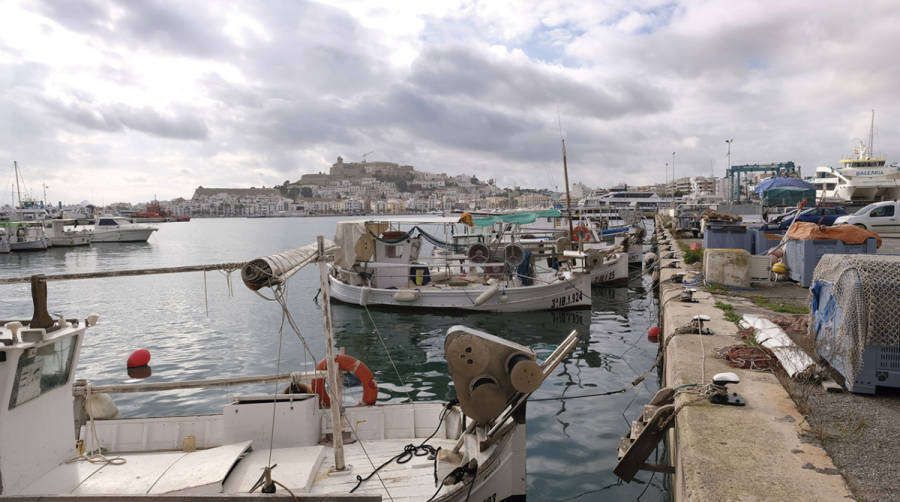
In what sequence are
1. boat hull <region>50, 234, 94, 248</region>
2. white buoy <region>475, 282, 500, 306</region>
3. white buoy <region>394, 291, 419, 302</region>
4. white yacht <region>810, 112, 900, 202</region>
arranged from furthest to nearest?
boat hull <region>50, 234, 94, 248</region> < white yacht <region>810, 112, 900, 202</region> < white buoy <region>394, 291, 419, 302</region> < white buoy <region>475, 282, 500, 306</region>

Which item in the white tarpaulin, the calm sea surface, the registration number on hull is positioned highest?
A: the white tarpaulin

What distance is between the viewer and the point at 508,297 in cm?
1862

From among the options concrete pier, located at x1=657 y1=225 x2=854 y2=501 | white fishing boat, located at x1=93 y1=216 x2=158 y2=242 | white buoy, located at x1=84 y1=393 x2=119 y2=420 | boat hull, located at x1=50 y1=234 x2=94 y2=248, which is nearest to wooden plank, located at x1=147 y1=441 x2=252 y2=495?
white buoy, located at x1=84 y1=393 x2=119 y2=420

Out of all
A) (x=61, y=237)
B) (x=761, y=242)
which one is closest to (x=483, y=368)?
(x=761, y=242)

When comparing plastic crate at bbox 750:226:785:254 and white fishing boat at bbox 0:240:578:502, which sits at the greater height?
plastic crate at bbox 750:226:785:254

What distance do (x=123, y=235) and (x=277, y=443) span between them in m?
77.5

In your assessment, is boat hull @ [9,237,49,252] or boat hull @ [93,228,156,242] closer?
boat hull @ [9,237,49,252]

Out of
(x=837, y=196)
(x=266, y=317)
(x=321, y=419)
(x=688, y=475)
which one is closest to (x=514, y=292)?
(x=266, y=317)

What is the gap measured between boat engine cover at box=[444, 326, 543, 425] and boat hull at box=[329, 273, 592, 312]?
41.0 feet

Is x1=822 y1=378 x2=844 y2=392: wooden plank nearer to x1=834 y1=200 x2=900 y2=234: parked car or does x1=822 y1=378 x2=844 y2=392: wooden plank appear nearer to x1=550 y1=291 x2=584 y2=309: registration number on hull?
x1=550 y1=291 x2=584 y2=309: registration number on hull

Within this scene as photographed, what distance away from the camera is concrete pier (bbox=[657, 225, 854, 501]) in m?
3.98

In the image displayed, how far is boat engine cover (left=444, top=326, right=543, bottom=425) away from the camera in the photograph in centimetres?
566

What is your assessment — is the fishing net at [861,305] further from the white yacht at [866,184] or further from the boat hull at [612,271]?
the white yacht at [866,184]

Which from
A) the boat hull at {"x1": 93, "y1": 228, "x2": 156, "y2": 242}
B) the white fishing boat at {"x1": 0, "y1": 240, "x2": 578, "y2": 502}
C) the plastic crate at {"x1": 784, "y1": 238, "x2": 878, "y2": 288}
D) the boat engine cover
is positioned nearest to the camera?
the white fishing boat at {"x1": 0, "y1": 240, "x2": 578, "y2": 502}
